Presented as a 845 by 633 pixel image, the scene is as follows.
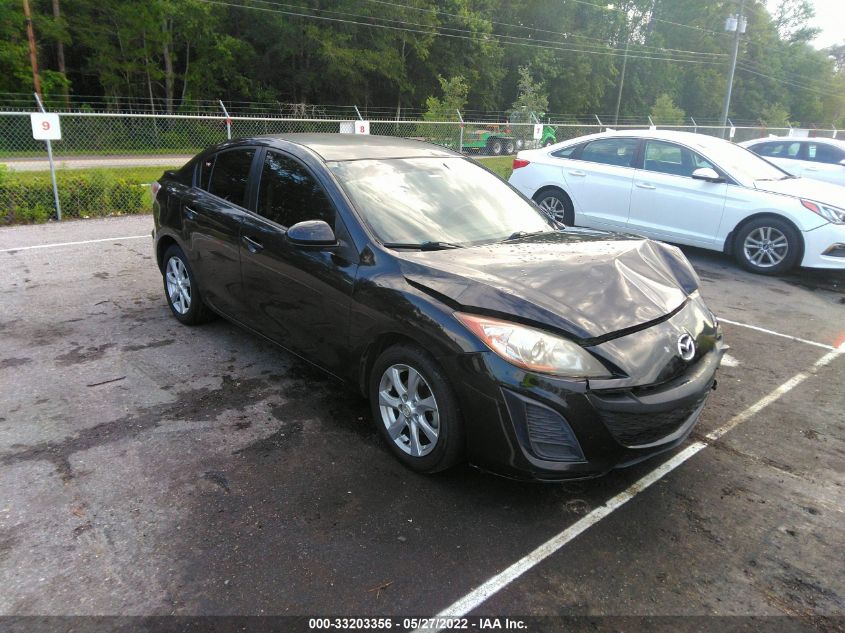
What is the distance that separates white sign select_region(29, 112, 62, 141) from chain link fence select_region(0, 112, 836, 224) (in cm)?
28

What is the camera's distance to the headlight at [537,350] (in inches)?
107

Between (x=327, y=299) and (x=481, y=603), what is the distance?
6.24ft

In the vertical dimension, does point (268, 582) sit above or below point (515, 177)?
below

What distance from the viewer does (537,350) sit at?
2.75 m

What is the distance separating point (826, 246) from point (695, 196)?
1.62 m

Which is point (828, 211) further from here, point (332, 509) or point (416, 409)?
point (332, 509)

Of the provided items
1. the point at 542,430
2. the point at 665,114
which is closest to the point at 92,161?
the point at 542,430

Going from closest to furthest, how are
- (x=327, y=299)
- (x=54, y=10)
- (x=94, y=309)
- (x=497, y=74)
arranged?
(x=327, y=299) < (x=94, y=309) < (x=54, y=10) < (x=497, y=74)

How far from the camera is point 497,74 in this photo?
42656 millimetres

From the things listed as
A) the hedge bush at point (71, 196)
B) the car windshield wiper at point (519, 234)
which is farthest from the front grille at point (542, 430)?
the hedge bush at point (71, 196)

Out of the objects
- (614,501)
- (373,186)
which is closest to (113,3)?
(373,186)

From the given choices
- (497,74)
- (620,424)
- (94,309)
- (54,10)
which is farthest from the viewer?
(497,74)

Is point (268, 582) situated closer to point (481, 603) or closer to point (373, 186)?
point (481, 603)

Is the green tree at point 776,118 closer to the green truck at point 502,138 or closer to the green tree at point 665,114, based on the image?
the green tree at point 665,114
